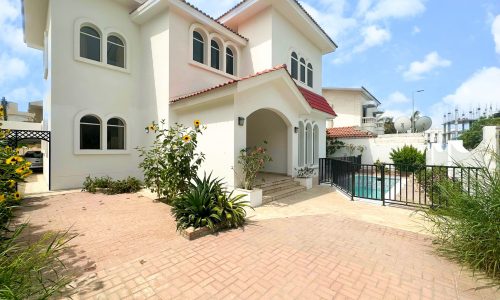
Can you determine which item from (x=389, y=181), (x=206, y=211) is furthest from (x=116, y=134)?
(x=389, y=181)

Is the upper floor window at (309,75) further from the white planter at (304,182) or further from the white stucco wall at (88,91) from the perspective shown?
the white stucco wall at (88,91)

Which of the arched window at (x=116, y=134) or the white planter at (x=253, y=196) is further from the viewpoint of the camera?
the arched window at (x=116, y=134)

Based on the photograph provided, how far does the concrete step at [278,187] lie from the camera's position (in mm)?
9605

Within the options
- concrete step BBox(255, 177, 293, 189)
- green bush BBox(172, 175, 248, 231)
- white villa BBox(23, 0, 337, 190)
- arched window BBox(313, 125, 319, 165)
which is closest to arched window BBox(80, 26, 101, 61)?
white villa BBox(23, 0, 337, 190)

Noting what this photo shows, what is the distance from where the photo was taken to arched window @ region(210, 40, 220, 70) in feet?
42.2

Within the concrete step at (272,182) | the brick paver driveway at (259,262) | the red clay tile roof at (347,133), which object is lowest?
the brick paver driveway at (259,262)

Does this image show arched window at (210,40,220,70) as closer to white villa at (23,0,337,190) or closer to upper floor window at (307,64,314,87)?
white villa at (23,0,337,190)

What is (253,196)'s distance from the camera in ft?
26.9

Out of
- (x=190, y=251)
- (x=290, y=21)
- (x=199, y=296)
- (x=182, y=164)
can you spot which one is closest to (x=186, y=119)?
(x=182, y=164)

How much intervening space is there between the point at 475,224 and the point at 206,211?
17.8 ft

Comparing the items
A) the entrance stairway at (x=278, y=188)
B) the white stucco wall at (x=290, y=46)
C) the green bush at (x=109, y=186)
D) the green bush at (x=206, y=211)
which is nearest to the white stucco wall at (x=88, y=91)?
the green bush at (x=109, y=186)

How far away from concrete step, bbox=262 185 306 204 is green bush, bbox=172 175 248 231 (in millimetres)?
2587

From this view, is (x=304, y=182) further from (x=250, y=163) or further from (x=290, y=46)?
(x=290, y=46)

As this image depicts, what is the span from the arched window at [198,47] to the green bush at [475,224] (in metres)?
11.6
